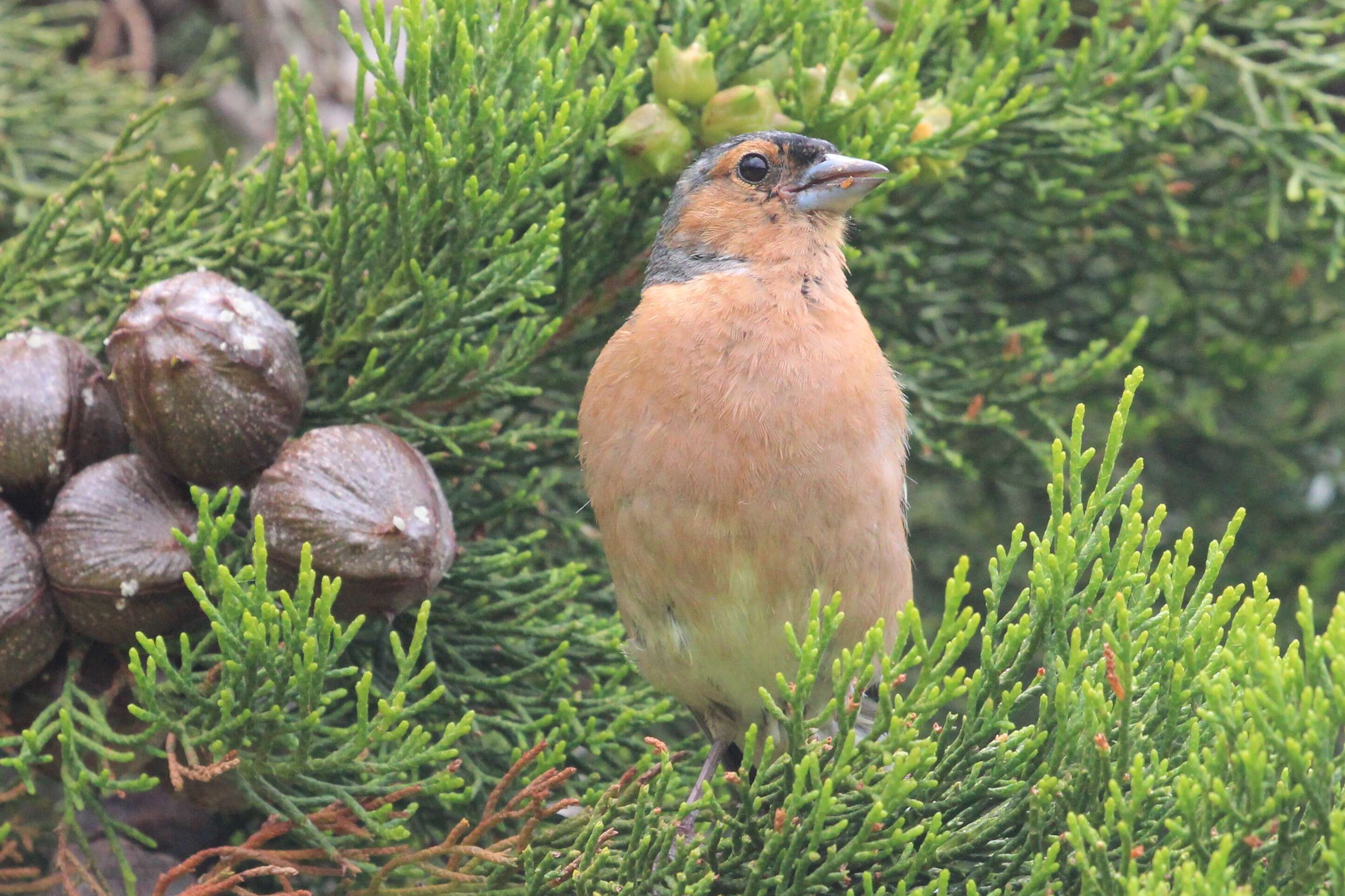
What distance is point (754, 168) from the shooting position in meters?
3.77

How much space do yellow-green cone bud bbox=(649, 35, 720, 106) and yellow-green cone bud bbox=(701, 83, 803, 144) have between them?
42mm

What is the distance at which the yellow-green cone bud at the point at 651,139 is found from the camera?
135 inches

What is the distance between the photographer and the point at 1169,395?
16.1 feet

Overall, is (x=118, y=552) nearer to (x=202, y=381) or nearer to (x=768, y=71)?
(x=202, y=381)

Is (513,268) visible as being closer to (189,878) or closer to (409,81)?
(409,81)

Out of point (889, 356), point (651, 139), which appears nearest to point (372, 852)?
point (651, 139)

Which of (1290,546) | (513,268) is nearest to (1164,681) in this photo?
(513,268)

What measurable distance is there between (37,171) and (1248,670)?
4.08 metres

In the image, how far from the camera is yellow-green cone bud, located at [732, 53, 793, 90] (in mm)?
3662

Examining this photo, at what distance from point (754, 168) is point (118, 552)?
6.46 feet

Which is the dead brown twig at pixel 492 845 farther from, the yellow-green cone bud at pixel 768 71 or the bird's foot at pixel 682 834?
the yellow-green cone bud at pixel 768 71

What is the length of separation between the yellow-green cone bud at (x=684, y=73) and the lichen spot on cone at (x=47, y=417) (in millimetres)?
1539

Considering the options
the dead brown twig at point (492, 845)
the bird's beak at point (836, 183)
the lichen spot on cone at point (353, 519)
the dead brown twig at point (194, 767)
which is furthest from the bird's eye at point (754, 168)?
the dead brown twig at point (194, 767)

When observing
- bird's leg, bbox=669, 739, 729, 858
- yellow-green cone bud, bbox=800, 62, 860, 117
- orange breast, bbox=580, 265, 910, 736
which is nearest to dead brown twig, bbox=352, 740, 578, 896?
bird's leg, bbox=669, 739, 729, 858
